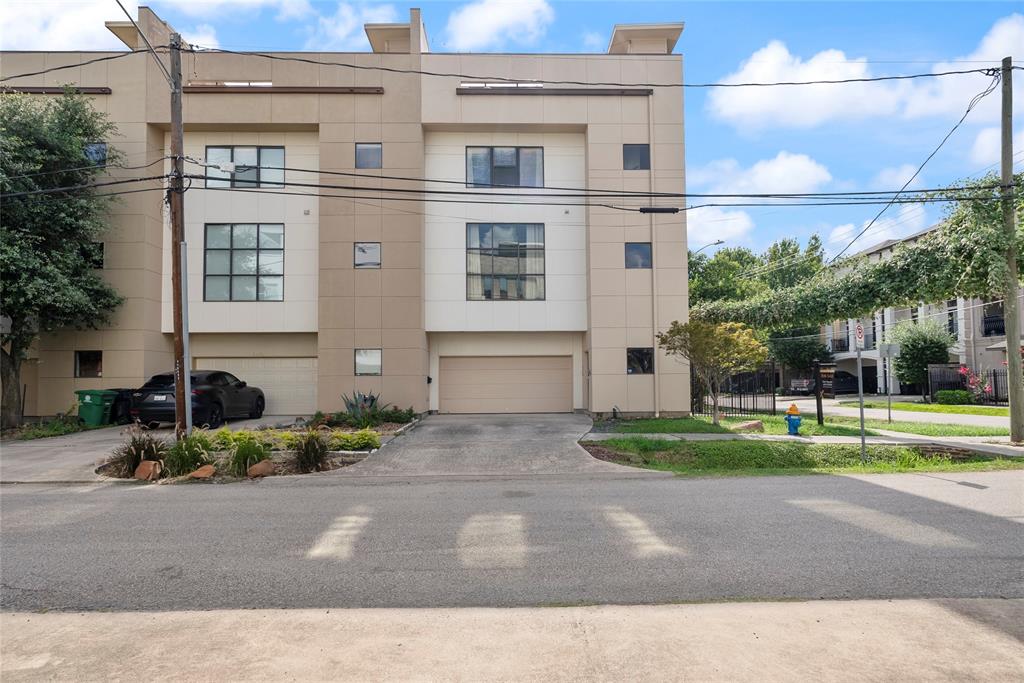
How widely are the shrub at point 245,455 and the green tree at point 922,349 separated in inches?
1424

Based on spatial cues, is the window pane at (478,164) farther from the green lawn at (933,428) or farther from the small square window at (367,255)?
the green lawn at (933,428)

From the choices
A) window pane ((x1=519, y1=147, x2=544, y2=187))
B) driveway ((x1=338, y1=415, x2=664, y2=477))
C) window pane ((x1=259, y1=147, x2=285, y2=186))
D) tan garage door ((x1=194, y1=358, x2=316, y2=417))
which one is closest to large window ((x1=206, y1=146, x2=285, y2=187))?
window pane ((x1=259, y1=147, x2=285, y2=186))

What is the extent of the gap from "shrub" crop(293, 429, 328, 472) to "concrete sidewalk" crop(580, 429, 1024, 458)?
6.28 meters

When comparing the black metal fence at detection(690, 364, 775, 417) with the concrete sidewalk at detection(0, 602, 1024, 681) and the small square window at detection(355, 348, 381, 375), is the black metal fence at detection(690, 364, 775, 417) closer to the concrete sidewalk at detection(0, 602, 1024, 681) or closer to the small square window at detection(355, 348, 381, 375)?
the small square window at detection(355, 348, 381, 375)

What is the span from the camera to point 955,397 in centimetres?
3073

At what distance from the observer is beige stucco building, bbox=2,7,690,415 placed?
794 inches

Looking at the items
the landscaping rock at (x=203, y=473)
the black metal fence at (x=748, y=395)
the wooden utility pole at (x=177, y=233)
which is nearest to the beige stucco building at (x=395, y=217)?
the black metal fence at (x=748, y=395)

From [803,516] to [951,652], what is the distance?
3803 mm

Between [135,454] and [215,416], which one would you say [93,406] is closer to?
[215,416]

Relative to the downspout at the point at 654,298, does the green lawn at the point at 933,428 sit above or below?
below

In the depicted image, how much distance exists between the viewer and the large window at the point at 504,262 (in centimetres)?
2134

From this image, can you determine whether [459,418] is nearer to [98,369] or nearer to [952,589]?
[98,369]

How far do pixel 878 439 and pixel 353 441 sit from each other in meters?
12.8

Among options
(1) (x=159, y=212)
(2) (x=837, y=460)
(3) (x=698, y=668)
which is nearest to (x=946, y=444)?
(2) (x=837, y=460)
